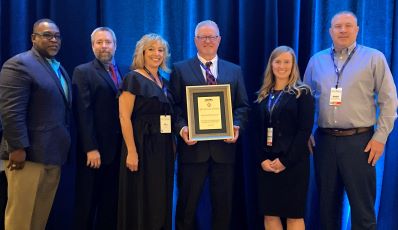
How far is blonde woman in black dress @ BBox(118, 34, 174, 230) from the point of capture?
2529 mm

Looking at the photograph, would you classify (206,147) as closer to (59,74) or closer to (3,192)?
(59,74)

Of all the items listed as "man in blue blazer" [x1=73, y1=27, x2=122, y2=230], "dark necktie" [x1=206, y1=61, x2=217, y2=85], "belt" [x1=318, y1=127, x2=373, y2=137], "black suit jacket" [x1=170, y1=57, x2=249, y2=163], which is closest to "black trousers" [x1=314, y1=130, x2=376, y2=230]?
"belt" [x1=318, y1=127, x2=373, y2=137]

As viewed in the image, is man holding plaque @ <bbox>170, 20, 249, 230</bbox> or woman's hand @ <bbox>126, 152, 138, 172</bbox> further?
man holding plaque @ <bbox>170, 20, 249, 230</bbox>

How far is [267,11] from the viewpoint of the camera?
321cm

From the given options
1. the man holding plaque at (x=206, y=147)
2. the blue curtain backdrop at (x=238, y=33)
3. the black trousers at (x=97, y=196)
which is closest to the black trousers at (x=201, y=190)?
the man holding plaque at (x=206, y=147)

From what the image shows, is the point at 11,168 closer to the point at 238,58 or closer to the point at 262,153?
the point at 262,153

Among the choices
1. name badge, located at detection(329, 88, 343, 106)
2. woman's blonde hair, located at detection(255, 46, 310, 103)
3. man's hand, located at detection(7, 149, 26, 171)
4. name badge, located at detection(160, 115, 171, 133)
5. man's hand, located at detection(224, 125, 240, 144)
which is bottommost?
man's hand, located at detection(7, 149, 26, 171)

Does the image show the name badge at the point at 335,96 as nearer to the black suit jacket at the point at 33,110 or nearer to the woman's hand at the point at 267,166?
the woman's hand at the point at 267,166

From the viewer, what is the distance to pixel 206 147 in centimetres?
264

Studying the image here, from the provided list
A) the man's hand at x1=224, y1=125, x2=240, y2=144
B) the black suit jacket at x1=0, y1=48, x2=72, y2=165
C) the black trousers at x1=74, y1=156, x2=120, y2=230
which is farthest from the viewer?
the black trousers at x1=74, y1=156, x2=120, y2=230

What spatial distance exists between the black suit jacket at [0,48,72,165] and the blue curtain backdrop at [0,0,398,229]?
0.78 m

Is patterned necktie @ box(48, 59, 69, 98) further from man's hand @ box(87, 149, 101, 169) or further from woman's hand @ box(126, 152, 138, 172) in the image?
woman's hand @ box(126, 152, 138, 172)

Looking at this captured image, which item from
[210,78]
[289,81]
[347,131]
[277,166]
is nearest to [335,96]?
[347,131]

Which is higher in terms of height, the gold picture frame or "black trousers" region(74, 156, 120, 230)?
the gold picture frame
